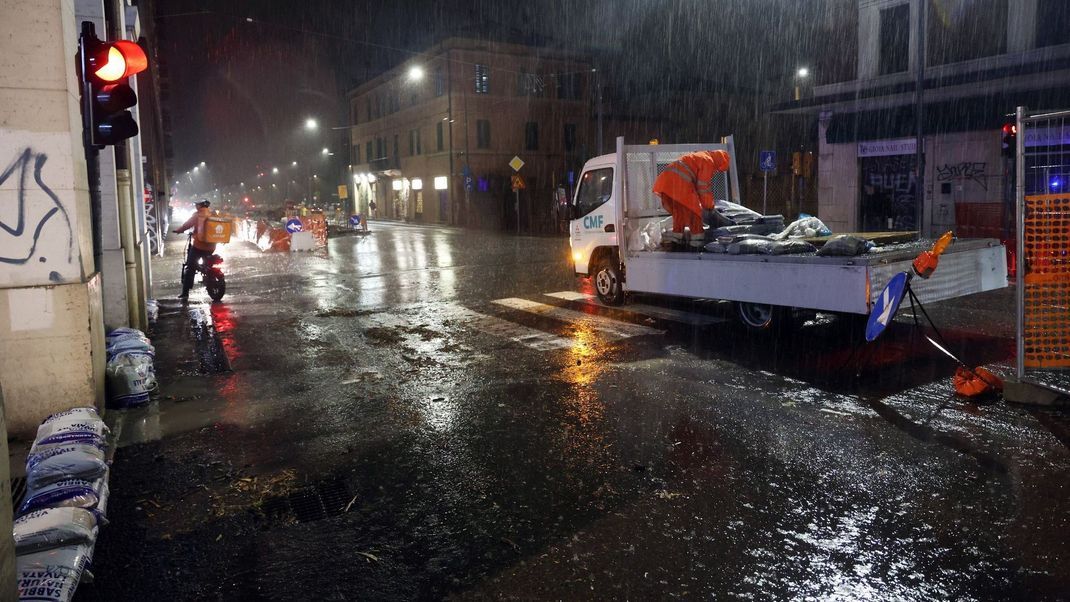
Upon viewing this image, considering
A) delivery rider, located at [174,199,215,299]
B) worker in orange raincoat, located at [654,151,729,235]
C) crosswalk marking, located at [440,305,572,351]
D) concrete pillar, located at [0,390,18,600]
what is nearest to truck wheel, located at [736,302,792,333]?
worker in orange raincoat, located at [654,151,729,235]

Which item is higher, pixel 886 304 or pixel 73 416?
pixel 886 304

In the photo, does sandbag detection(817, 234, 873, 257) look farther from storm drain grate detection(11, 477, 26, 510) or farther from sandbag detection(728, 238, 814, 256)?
storm drain grate detection(11, 477, 26, 510)

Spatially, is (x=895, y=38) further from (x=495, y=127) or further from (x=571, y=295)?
(x=495, y=127)

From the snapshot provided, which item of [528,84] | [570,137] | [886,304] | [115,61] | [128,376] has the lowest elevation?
[128,376]

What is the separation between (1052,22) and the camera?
780 inches

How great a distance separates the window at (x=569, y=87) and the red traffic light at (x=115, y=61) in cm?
4669

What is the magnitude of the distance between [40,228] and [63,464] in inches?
95.6

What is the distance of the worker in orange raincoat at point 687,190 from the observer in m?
9.80

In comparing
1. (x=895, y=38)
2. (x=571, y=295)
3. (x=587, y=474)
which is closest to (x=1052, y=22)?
(x=895, y=38)

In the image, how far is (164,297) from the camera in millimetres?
14328

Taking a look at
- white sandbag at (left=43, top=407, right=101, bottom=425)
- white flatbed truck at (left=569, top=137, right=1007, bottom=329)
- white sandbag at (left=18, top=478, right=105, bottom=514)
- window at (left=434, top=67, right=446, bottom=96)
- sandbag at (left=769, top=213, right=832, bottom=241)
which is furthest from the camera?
window at (left=434, top=67, right=446, bottom=96)

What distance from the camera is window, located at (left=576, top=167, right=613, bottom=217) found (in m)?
11.3

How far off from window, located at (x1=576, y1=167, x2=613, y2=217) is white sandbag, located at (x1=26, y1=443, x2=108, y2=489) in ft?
27.0

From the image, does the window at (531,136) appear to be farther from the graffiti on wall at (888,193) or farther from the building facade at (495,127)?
the graffiti on wall at (888,193)
